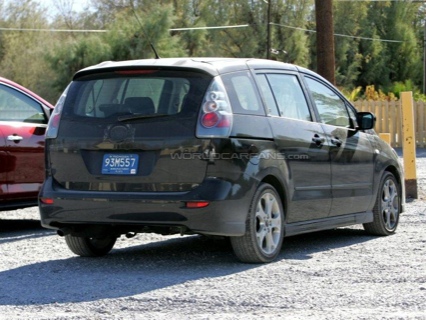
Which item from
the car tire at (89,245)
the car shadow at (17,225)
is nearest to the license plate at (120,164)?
the car tire at (89,245)

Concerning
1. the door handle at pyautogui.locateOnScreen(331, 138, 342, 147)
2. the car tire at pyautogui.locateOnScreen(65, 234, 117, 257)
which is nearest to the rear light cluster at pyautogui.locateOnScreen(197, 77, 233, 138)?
the car tire at pyautogui.locateOnScreen(65, 234, 117, 257)

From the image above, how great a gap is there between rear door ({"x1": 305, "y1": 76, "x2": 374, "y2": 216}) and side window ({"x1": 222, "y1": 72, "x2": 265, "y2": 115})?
3.84 ft

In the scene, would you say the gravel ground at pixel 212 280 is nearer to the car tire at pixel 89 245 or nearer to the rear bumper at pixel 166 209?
the car tire at pixel 89 245

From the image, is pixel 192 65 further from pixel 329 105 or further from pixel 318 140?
pixel 329 105

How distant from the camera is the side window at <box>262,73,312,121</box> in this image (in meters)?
9.13

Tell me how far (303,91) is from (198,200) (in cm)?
209

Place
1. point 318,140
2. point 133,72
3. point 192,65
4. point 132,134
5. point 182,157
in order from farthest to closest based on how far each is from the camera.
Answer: point 318,140 < point 133,72 < point 192,65 < point 132,134 < point 182,157

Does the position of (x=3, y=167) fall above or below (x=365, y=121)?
below

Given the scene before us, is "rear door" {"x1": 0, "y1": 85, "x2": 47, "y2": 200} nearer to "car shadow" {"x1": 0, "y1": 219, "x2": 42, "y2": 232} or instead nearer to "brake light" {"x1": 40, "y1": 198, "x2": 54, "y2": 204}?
"car shadow" {"x1": 0, "y1": 219, "x2": 42, "y2": 232}

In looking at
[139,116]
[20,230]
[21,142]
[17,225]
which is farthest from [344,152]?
[17,225]

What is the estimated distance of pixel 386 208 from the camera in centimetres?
1082

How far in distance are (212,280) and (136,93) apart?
1.70 metres

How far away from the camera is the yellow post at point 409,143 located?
14.9m

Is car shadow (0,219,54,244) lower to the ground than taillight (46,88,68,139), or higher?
lower
